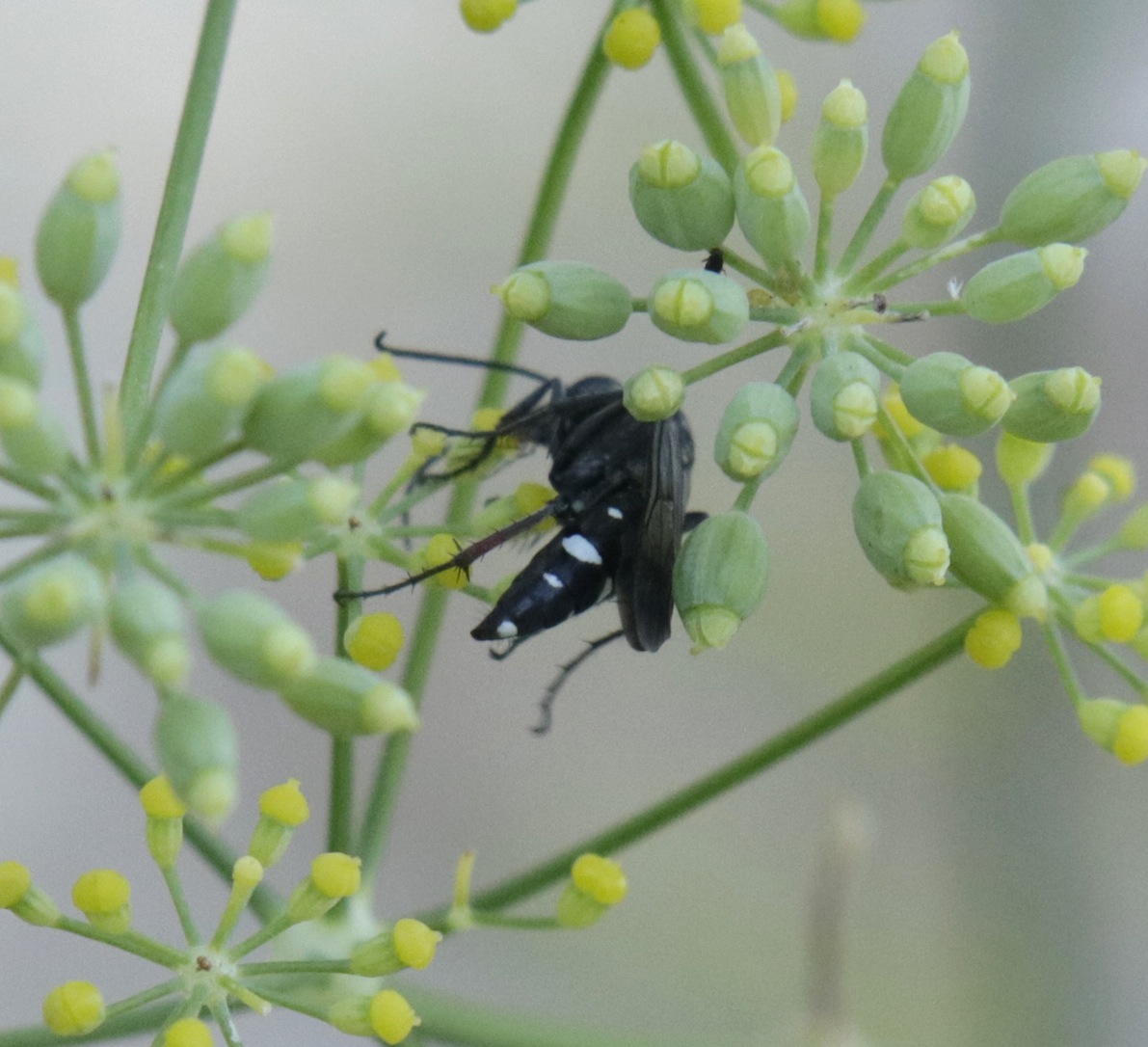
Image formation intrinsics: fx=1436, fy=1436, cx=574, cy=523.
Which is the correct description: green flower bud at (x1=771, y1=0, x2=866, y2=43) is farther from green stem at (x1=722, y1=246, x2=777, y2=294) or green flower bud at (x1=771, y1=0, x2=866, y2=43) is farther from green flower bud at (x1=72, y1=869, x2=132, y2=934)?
green flower bud at (x1=72, y1=869, x2=132, y2=934)

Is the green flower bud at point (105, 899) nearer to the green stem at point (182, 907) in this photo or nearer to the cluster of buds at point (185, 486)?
the green stem at point (182, 907)

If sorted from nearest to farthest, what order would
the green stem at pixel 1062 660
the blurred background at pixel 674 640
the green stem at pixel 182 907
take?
the green stem at pixel 182 907
the green stem at pixel 1062 660
the blurred background at pixel 674 640

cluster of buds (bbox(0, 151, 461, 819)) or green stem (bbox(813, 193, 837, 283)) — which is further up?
green stem (bbox(813, 193, 837, 283))

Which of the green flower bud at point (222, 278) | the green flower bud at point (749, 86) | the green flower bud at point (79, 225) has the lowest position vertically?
the green flower bud at point (222, 278)

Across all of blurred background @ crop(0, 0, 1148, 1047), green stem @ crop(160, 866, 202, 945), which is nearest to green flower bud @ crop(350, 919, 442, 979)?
green stem @ crop(160, 866, 202, 945)

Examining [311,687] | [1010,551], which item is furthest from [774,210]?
[311,687]

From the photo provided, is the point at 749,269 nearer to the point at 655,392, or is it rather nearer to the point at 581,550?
the point at 655,392

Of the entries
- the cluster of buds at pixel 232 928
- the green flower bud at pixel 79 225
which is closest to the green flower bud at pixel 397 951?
the cluster of buds at pixel 232 928

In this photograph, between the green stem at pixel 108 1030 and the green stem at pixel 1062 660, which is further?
the green stem at pixel 1062 660
